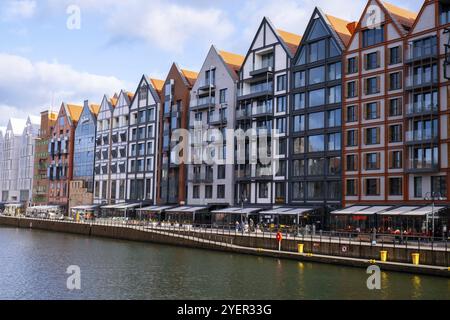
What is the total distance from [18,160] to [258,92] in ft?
301

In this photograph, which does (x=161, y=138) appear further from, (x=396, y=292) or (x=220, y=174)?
(x=396, y=292)

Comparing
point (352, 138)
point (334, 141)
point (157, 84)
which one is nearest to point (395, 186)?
point (352, 138)

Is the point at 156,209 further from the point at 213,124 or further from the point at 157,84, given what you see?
the point at 157,84

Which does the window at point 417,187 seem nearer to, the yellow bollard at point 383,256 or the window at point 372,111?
the window at point 372,111

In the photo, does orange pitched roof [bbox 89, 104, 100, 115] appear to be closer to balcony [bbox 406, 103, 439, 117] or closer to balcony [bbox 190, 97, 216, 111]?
balcony [bbox 190, 97, 216, 111]

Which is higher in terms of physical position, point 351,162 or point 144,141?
point 144,141

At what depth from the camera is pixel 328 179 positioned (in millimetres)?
66188

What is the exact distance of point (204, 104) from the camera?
8431 centimetres

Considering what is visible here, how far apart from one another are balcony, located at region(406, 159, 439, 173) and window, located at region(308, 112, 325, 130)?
13.0 m

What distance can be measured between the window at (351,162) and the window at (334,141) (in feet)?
6.16

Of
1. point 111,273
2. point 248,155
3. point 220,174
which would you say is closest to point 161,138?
point 220,174

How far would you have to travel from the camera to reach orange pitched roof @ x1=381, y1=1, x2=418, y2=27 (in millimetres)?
62094

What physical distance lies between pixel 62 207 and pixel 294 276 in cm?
9076

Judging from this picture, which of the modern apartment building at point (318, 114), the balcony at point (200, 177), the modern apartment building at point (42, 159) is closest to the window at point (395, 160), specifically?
the modern apartment building at point (318, 114)
